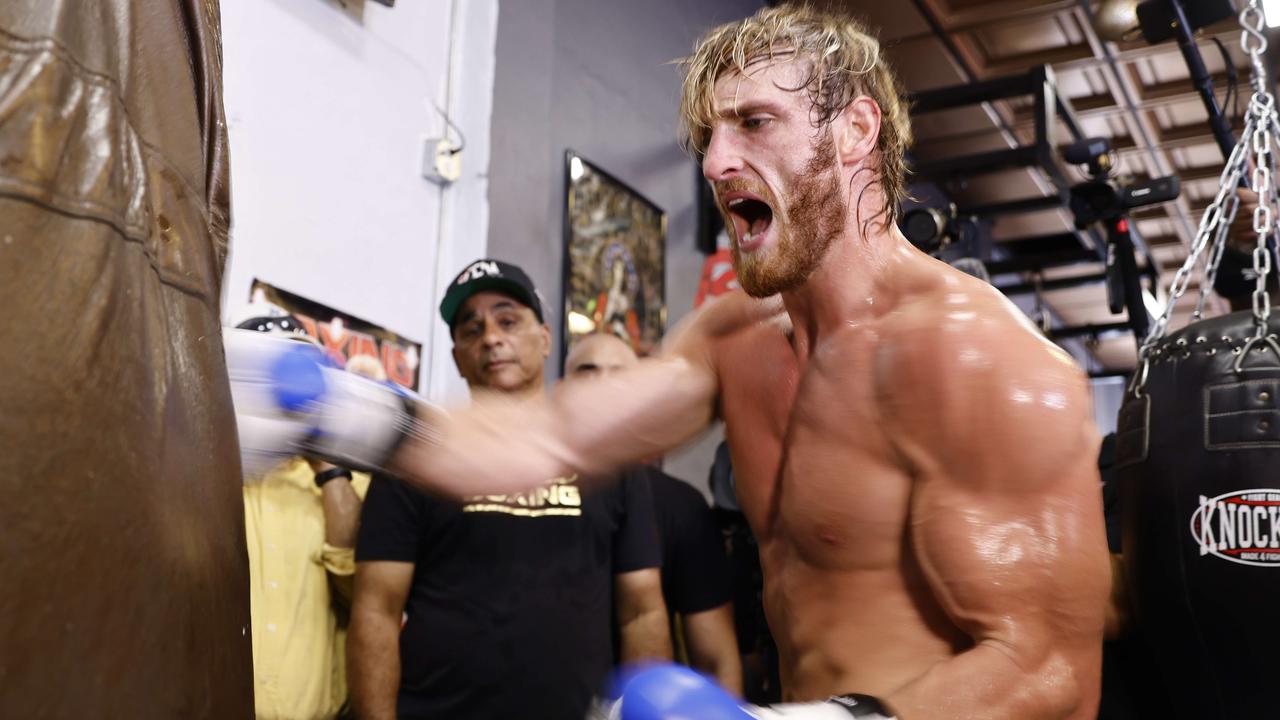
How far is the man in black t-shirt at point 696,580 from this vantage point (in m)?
2.96

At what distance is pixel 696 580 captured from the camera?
3.03 m

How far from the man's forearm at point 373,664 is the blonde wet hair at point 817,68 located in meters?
1.38

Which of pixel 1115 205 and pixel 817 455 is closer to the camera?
pixel 817 455

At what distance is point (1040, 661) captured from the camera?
1.25 meters

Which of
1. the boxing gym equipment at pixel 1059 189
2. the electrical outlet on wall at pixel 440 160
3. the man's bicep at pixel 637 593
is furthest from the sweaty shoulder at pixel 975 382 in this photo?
the electrical outlet on wall at pixel 440 160

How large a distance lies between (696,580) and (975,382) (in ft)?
5.81

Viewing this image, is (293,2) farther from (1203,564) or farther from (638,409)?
(1203,564)

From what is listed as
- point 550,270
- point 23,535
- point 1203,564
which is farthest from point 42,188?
point 550,270

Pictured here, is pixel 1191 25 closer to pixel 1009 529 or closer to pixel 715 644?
pixel 715 644

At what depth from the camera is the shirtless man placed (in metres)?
1.29

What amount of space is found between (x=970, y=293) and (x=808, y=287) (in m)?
0.26

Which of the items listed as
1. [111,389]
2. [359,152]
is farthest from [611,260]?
[111,389]

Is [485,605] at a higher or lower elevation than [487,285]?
lower

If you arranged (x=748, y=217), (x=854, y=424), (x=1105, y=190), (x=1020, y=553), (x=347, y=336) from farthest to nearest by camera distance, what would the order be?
1. (x=1105, y=190)
2. (x=347, y=336)
3. (x=748, y=217)
4. (x=854, y=424)
5. (x=1020, y=553)
